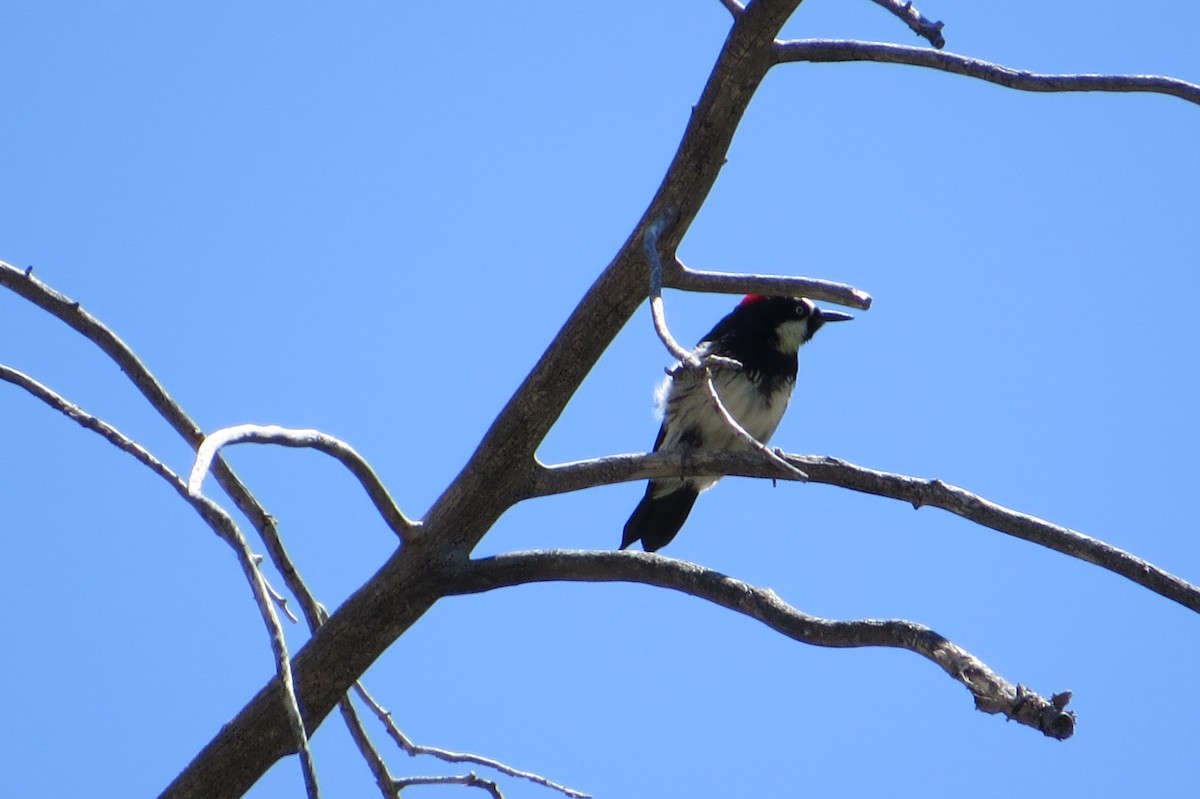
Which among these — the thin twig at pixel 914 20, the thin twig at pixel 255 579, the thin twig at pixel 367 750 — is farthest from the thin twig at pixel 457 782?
the thin twig at pixel 914 20

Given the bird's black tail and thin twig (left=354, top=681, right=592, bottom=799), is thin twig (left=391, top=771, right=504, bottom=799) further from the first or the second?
the bird's black tail

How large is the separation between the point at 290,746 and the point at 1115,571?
85.2 inches

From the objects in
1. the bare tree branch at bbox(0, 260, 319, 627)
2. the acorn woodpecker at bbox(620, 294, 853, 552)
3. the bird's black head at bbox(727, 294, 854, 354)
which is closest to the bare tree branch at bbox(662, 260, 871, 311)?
the bare tree branch at bbox(0, 260, 319, 627)

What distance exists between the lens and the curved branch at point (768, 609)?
2.55 m

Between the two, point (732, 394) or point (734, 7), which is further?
point (732, 394)

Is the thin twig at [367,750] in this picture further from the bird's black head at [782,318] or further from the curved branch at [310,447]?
the bird's black head at [782,318]

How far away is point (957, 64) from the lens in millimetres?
3381

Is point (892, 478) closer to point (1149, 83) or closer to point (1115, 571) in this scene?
point (1115, 571)

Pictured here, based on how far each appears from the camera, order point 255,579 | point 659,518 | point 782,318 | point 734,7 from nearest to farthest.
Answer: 1. point 255,579
2. point 734,7
3. point 782,318
4. point 659,518

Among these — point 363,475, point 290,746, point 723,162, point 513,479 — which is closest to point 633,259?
point 723,162

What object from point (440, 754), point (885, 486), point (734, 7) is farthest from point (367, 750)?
point (734, 7)

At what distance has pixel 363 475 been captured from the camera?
357cm

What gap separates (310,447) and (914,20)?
1.79 m

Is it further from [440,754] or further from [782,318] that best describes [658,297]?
[782,318]
